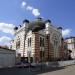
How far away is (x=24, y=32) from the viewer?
188ft

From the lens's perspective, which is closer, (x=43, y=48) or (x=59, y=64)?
(x=59, y=64)

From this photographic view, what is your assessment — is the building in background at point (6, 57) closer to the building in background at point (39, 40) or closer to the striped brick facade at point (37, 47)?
the building in background at point (39, 40)

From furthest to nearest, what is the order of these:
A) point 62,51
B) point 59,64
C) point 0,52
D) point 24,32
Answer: point 62,51, point 24,32, point 59,64, point 0,52

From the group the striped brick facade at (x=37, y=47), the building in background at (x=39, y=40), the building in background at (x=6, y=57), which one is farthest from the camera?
the building in background at (x=39, y=40)

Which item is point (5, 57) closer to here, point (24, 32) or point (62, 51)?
point (24, 32)

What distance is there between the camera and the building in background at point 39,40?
53.3 meters

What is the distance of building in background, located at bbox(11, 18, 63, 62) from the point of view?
2100 inches

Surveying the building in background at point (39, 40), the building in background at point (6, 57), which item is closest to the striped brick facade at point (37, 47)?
the building in background at point (39, 40)

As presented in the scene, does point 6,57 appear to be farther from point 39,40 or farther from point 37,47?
point 39,40

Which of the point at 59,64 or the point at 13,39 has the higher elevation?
the point at 13,39

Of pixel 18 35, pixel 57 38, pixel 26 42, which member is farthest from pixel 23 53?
pixel 57 38

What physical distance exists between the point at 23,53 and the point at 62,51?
1296 centimetres

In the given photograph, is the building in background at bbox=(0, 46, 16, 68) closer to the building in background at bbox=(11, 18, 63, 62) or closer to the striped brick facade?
the building in background at bbox=(11, 18, 63, 62)

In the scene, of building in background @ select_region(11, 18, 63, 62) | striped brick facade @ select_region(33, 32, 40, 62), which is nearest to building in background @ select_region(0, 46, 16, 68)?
building in background @ select_region(11, 18, 63, 62)
